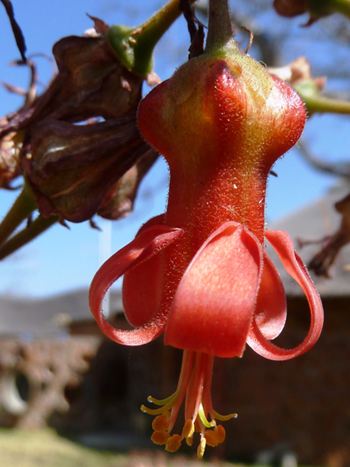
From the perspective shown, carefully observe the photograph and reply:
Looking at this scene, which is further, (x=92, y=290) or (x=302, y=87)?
(x=302, y=87)

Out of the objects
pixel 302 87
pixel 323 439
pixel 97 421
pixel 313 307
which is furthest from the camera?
pixel 97 421

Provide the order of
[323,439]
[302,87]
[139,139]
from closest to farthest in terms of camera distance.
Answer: [139,139], [302,87], [323,439]

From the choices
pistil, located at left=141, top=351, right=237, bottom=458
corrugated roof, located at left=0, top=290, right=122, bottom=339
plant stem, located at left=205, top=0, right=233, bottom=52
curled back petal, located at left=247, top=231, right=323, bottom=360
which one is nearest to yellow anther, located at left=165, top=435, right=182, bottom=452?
pistil, located at left=141, top=351, right=237, bottom=458

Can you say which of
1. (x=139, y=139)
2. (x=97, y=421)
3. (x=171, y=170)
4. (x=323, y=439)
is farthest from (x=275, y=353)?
(x=97, y=421)

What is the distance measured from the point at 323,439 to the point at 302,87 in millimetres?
8356

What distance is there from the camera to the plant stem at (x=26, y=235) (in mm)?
892

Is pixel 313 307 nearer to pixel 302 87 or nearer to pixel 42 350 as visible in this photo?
pixel 302 87

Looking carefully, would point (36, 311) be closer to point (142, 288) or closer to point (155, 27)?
point (155, 27)

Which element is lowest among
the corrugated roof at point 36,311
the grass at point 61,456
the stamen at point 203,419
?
the corrugated roof at point 36,311

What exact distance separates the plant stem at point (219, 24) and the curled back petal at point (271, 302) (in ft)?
0.61

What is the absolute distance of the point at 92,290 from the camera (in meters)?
0.59

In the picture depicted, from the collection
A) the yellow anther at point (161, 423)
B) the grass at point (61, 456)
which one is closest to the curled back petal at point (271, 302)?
the yellow anther at point (161, 423)

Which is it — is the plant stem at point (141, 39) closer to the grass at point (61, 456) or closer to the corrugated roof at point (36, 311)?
the grass at point (61, 456)

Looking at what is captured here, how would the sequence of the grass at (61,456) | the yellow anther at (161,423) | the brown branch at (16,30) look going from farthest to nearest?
the grass at (61,456), the brown branch at (16,30), the yellow anther at (161,423)
